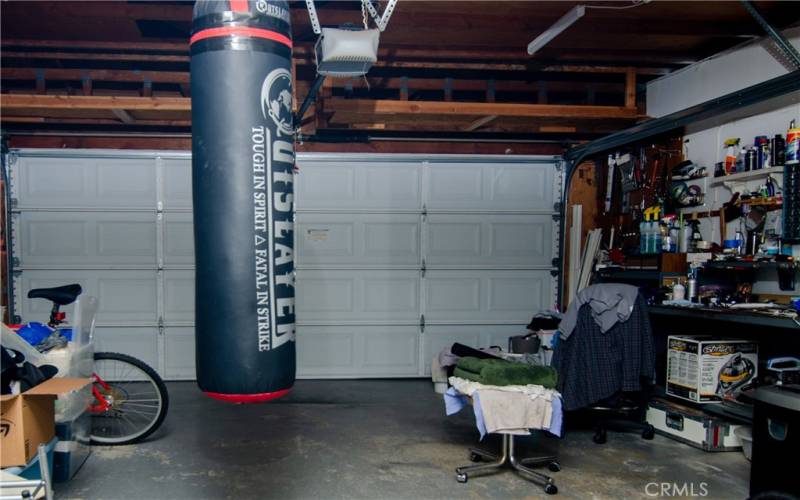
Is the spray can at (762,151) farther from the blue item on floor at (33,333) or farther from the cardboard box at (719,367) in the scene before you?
the blue item on floor at (33,333)

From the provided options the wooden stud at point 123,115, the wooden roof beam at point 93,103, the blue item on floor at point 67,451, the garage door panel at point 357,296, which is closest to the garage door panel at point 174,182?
the wooden stud at point 123,115

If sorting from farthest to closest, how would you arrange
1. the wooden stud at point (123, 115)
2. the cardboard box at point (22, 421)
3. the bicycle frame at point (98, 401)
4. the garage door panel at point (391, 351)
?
the garage door panel at point (391, 351) → the wooden stud at point (123, 115) → the bicycle frame at point (98, 401) → the cardboard box at point (22, 421)

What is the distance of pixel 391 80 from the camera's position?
4.97 meters

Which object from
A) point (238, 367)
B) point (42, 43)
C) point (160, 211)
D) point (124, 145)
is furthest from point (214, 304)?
point (124, 145)

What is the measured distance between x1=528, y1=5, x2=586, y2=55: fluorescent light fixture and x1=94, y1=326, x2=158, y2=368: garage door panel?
455 cm

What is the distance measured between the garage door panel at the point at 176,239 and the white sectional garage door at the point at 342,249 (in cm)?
1

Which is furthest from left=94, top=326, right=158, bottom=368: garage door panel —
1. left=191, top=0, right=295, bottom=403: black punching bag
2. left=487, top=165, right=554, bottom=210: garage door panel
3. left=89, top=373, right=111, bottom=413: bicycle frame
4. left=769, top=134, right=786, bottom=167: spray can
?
left=769, top=134, right=786, bottom=167: spray can

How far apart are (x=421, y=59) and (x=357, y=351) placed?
307 cm

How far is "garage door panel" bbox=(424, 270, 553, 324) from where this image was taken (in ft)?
19.9

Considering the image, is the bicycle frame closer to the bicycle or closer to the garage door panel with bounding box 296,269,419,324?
the bicycle

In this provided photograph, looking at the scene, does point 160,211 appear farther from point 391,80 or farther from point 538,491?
point 538,491

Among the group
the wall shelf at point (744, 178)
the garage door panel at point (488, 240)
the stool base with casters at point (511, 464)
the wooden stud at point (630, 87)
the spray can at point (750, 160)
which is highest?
the wooden stud at point (630, 87)

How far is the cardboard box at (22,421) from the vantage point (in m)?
2.51

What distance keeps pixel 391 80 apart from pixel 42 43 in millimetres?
A: 2703
